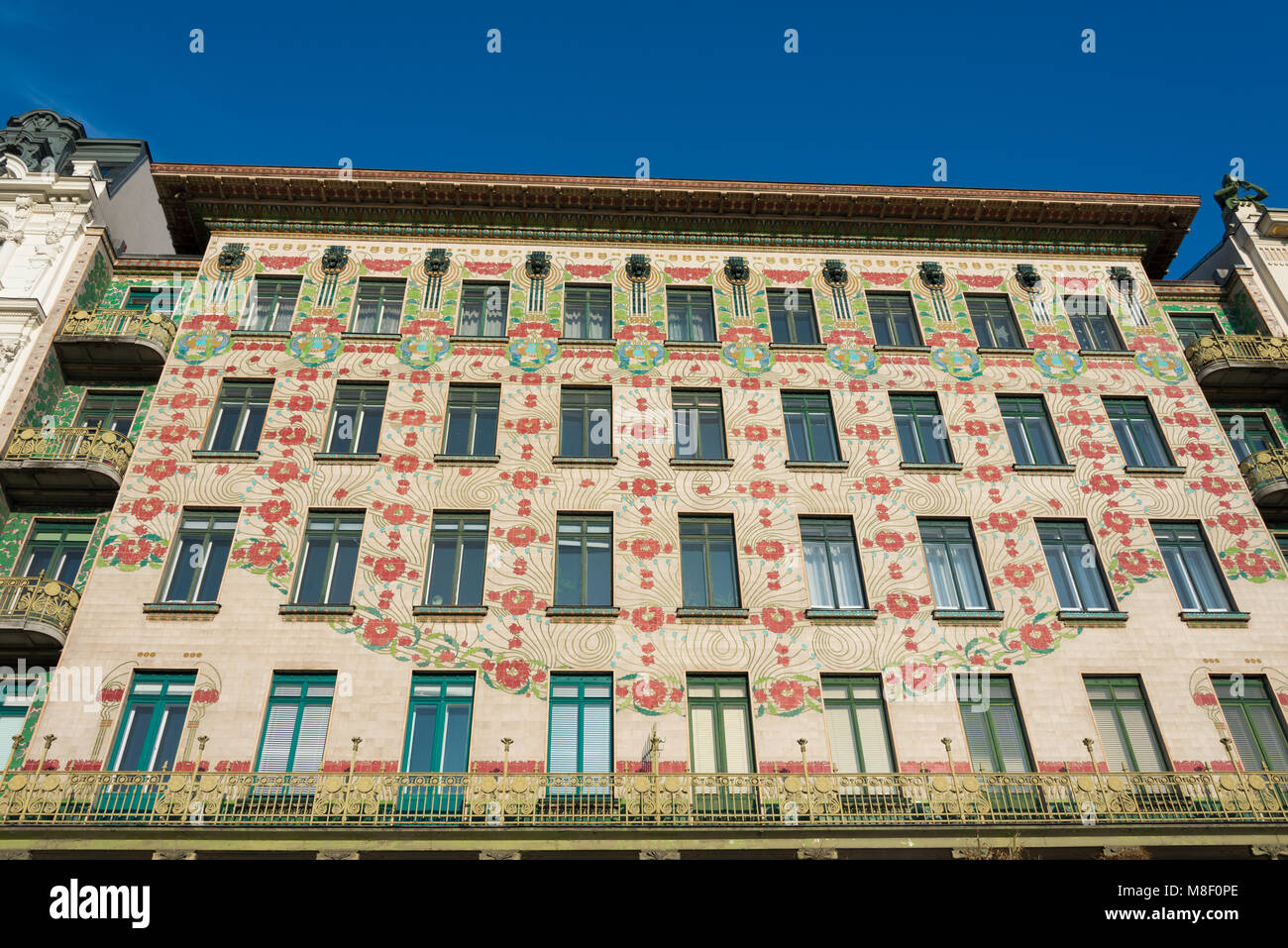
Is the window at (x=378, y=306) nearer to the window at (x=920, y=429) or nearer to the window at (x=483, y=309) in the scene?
the window at (x=483, y=309)

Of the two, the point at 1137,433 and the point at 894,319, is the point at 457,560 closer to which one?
the point at 894,319

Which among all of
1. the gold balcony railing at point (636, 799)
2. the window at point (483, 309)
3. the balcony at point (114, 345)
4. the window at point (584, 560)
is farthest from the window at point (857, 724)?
the balcony at point (114, 345)

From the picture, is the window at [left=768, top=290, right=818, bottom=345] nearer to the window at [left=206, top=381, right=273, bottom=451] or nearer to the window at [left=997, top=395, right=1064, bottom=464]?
the window at [left=997, top=395, right=1064, bottom=464]

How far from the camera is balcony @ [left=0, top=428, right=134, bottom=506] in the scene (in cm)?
2069

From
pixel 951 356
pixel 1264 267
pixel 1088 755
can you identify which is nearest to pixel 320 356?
pixel 951 356

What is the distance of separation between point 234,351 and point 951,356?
18.0 m

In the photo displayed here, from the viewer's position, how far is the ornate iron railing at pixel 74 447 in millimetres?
20922

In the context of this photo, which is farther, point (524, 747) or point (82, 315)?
point (82, 315)

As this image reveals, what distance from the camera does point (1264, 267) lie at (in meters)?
26.9

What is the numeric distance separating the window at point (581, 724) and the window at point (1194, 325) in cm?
1909
